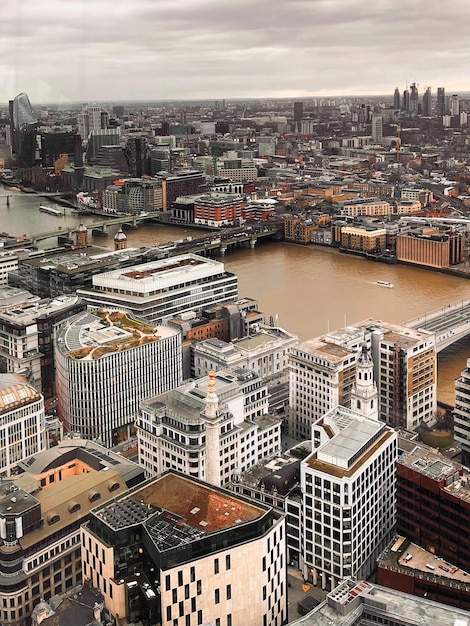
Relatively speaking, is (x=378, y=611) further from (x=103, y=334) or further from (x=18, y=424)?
(x=103, y=334)

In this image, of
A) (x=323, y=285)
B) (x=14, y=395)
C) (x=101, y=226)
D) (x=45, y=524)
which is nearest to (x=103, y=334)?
(x=14, y=395)

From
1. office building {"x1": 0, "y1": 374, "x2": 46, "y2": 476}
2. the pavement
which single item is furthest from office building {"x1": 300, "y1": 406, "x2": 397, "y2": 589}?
office building {"x1": 0, "y1": 374, "x2": 46, "y2": 476}

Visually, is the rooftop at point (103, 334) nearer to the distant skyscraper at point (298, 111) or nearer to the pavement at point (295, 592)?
the pavement at point (295, 592)

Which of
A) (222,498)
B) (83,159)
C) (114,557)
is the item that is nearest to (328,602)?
(222,498)

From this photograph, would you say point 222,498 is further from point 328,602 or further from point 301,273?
point 301,273

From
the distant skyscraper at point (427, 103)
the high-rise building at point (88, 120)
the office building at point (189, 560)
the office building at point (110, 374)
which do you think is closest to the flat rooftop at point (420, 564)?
the office building at point (189, 560)
